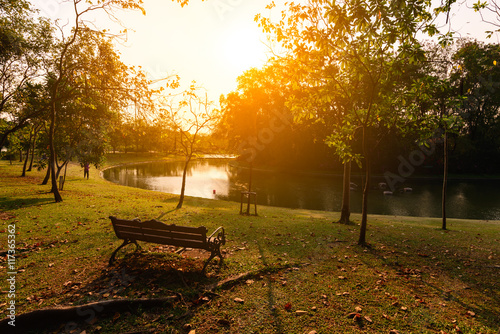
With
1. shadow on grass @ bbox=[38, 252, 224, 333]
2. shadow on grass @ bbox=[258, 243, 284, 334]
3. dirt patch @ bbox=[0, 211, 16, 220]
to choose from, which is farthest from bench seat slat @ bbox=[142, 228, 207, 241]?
dirt patch @ bbox=[0, 211, 16, 220]

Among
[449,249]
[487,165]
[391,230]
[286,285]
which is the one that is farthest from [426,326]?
[487,165]

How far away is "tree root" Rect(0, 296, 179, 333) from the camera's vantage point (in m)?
4.04

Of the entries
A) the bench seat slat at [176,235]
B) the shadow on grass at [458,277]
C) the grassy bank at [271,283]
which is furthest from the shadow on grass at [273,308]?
the shadow on grass at [458,277]

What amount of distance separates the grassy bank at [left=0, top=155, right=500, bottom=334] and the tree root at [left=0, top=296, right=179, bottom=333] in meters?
0.07

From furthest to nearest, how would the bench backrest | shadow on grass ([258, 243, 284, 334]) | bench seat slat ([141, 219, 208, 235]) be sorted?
the bench backrest, bench seat slat ([141, 219, 208, 235]), shadow on grass ([258, 243, 284, 334])

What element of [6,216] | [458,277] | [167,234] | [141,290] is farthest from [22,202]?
[458,277]

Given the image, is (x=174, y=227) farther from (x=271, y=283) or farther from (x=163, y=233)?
(x=271, y=283)

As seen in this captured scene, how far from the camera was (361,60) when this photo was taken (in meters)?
8.23

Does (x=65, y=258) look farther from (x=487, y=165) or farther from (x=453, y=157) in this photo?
(x=487, y=165)

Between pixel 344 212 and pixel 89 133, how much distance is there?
65.9ft

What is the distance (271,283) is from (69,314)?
158 inches

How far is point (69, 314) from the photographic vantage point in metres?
4.32

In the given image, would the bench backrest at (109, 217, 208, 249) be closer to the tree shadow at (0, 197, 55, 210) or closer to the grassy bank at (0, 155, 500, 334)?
the grassy bank at (0, 155, 500, 334)

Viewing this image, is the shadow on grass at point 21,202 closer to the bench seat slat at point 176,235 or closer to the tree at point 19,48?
the tree at point 19,48
